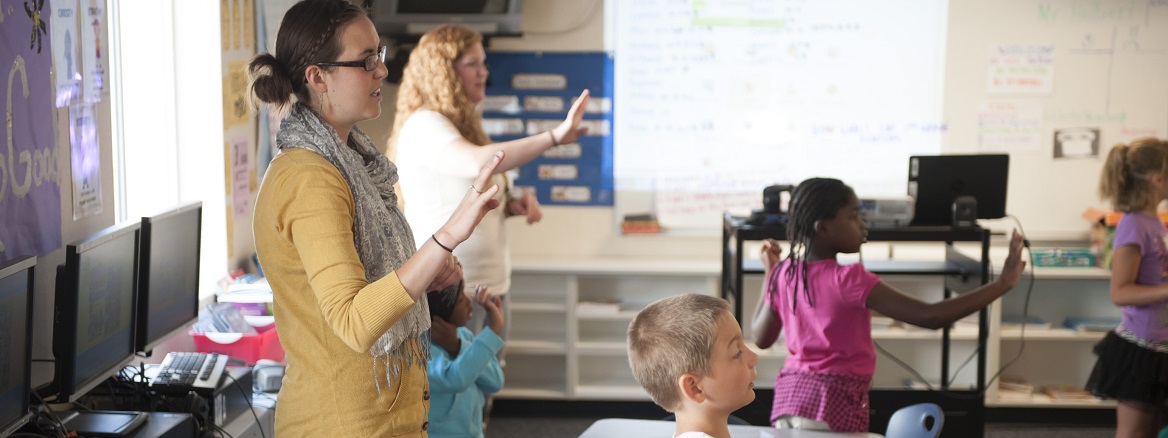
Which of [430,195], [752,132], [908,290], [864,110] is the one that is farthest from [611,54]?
[430,195]

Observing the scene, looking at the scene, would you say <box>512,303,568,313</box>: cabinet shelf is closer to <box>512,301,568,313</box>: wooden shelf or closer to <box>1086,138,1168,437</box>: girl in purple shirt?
<box>512,301,568,313</box>: wooden shelf

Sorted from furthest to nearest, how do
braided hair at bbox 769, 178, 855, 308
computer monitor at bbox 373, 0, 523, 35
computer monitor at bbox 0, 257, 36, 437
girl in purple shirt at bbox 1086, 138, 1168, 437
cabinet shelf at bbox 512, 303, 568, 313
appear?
cabinet shelf at bbox 512, 303, 568, 313, computer monitor at bbox 373, 0, 523, 35, girl in purple shirt at bbox 1086, 138, 1168, 437, braided hair at bbox 769, 178, 855, 308, computer monitor at bbox 0, 257, 36, 437

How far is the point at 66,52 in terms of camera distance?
2.52 m

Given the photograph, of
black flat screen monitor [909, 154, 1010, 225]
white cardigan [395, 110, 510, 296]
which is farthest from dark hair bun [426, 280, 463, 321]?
black flat screen monitor [909, 154, 1010, 225]

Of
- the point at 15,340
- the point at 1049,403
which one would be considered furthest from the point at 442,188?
the point at 1049,403

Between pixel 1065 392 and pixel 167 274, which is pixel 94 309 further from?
pixel 1065 392

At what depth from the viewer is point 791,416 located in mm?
2840

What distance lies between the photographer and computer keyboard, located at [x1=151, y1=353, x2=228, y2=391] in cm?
264

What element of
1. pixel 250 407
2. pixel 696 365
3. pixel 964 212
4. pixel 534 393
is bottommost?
pixel 534 393

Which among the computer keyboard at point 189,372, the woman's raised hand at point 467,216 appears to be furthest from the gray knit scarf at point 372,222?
the computer keyboard at point 189,372

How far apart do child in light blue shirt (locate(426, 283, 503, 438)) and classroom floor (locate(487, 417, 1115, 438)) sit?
1.96 metres

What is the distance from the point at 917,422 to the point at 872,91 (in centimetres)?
269

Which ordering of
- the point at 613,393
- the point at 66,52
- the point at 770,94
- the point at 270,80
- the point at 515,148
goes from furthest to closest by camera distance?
the point at 770,94 → the point at 613,393 → the point at 515,148 → the point at 66,52 → the point at 270,80

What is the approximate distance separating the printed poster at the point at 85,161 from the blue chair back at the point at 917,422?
2.02 metres
